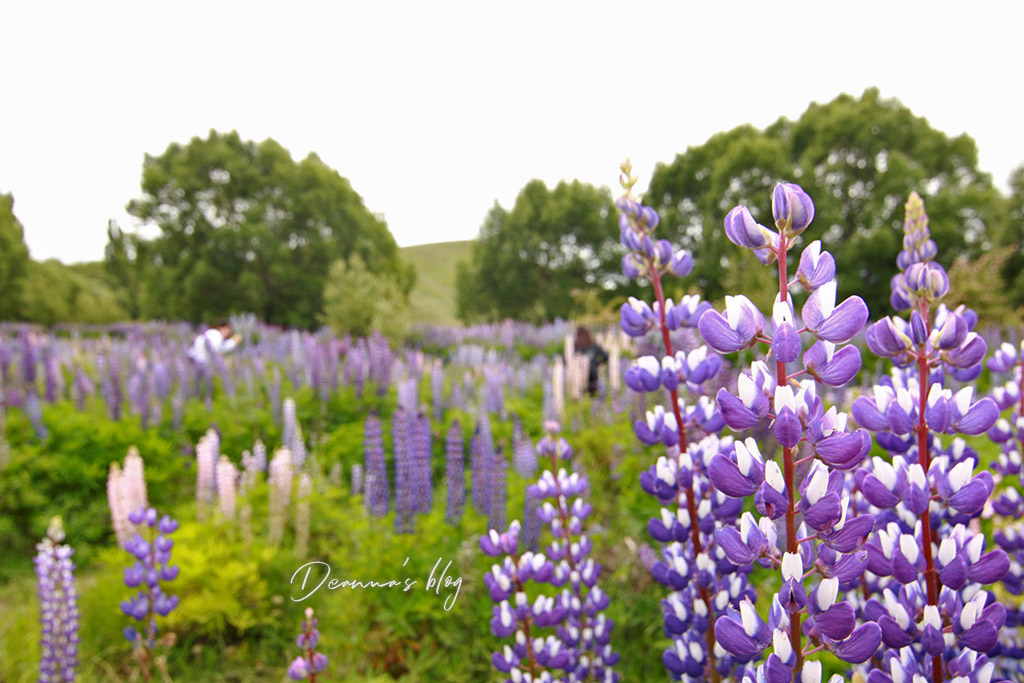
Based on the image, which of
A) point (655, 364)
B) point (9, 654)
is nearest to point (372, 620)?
point (9, 654)

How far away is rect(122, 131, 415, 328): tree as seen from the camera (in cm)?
2441

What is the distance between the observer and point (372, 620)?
3.33 meters

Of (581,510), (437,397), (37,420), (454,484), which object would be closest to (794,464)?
(581,510)

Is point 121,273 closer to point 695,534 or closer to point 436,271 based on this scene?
point 695,534

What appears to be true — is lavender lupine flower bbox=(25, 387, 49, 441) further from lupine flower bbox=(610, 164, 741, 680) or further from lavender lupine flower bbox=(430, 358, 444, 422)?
lupine flower bbox=(610, 164, 741, 680)

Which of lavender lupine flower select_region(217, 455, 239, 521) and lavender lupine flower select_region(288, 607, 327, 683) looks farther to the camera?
lavender lupine flower select_region(217, 455, 239, 521)

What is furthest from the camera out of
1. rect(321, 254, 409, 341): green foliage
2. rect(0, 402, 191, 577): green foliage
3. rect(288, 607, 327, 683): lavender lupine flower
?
rect(321, 254, 409, 341): green foliage

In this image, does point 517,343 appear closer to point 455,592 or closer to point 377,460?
point 377,460

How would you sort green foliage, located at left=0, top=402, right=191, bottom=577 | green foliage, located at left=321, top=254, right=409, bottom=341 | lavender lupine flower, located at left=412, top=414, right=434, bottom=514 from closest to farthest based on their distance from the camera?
lavender lupine flower, located at left=412, top=414, right=434, bottom=514 < green foliage, located at left=0, top=402, right=191, bottom=577 < green foliage, located at left=321, top=254, right=409, bottom=341

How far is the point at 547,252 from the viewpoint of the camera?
31.3m

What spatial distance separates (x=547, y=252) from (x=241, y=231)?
15.9m

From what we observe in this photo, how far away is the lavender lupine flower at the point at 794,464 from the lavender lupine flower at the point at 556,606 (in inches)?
38.6

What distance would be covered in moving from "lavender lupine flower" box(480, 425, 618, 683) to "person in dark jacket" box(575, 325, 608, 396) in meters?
6.03

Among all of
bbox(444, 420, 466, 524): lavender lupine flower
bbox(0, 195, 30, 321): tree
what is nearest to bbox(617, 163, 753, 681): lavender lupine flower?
bbox(444, 420, 466, 524): lavender lupine flower
